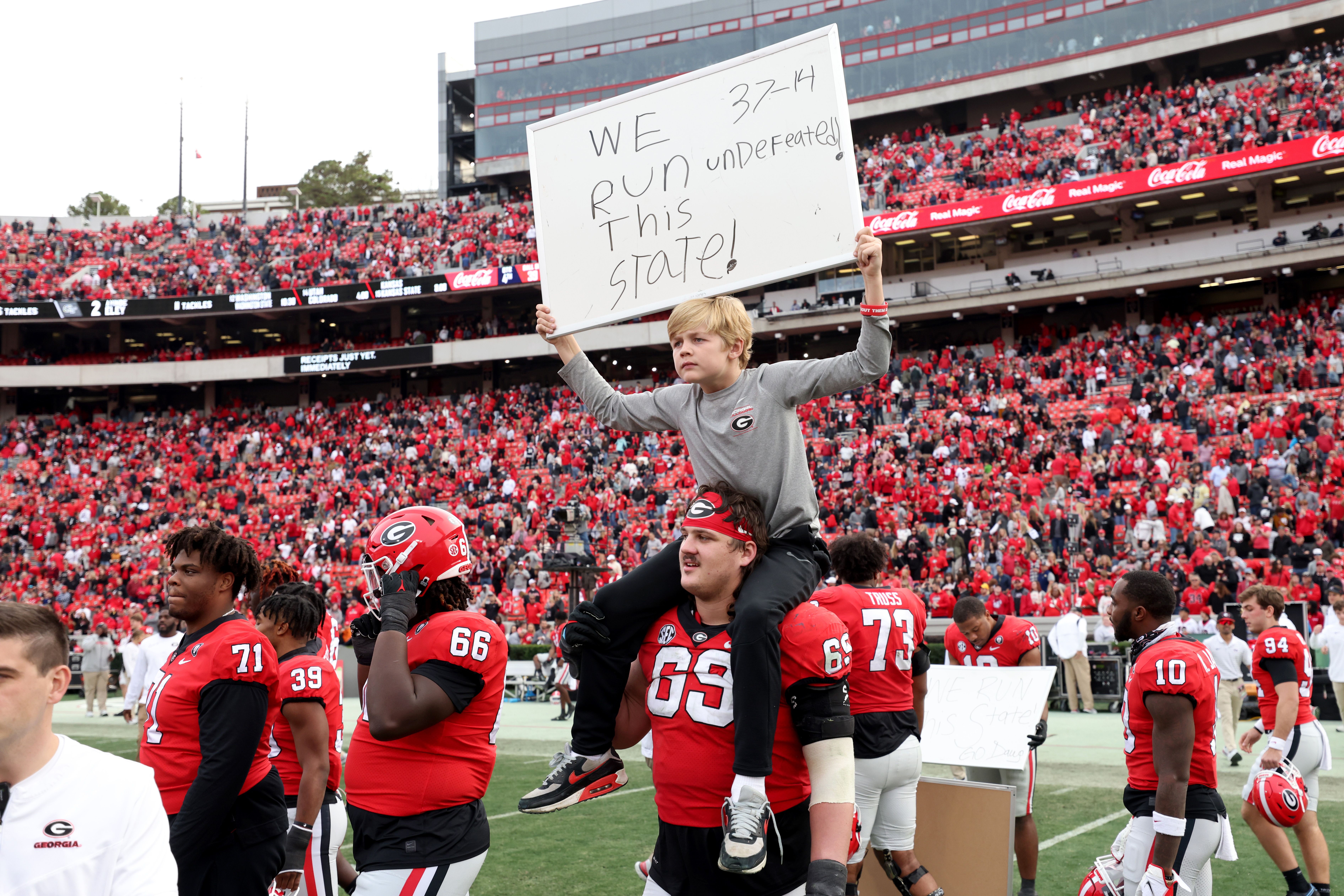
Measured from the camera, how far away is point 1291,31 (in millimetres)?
37656

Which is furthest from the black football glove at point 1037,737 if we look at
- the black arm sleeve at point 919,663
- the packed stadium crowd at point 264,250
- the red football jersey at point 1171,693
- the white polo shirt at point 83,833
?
the packed stadium crowd at point 264,250

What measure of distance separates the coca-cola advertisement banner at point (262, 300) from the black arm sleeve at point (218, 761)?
39.1 meters

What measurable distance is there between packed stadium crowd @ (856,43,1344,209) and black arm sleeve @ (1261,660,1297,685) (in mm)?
30073

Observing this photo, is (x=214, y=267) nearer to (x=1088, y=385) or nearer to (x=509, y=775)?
(x=1088, y=385)

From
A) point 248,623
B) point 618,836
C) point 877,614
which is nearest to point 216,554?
point 248,623

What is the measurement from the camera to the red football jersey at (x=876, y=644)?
5953mm

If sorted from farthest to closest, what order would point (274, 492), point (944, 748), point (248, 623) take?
point (274, 492) < point (944, 748) < point (248, 623)

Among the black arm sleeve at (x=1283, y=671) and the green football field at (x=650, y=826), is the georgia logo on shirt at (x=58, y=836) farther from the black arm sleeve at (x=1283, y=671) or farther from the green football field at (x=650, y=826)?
the black arm sleeve at (x=1283, y=671)

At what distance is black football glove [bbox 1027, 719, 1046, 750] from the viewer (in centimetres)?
674

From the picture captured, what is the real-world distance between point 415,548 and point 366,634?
0.53m

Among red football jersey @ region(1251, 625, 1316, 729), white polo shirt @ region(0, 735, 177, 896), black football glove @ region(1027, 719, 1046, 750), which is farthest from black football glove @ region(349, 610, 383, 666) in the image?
red football jersey @ region(1251, 625, 1316, 729)

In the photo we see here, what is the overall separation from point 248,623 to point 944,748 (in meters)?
4.47

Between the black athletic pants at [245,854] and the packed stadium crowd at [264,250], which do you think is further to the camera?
the packed stadium crowd at [264,250]

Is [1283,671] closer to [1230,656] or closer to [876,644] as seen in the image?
[876,644]
